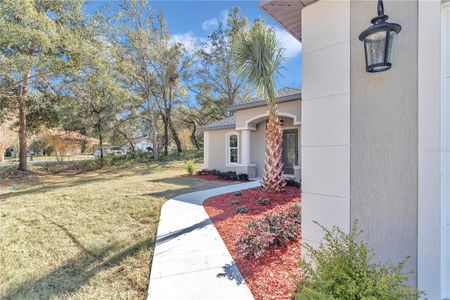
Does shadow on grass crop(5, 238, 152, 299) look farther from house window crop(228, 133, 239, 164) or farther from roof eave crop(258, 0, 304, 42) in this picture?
house window crop(228, 133, 239, 164)

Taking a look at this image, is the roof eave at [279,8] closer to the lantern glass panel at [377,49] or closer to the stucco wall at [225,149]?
the lantern glass panel at [377,49]

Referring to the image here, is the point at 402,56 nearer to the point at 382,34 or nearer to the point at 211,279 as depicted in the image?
the point at 382,34

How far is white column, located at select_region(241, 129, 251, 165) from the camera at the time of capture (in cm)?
1240

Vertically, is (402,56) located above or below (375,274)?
above

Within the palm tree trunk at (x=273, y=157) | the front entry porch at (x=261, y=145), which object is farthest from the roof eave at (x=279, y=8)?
the front entry porch at (x=261, y=145)

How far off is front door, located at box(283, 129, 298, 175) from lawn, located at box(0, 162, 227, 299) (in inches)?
270

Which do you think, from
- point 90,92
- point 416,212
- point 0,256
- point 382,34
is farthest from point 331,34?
point 90,92

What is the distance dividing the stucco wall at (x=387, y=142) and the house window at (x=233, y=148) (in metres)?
10.9

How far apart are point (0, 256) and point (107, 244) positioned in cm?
168

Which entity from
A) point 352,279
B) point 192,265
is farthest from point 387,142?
point 192,265

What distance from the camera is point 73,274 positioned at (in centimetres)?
357

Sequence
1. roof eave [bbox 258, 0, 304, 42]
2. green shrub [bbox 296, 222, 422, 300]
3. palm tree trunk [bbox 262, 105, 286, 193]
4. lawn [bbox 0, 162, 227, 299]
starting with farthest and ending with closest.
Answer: palm tree trunk [bbox 262, 105, 286, 193] < lawn [bbox 0, 162, 227, 299] < roof eave [bbox 258, 0, 304, 42] < green shrub [bbox 296, 222, 422, 300]

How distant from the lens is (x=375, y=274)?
2121 mm

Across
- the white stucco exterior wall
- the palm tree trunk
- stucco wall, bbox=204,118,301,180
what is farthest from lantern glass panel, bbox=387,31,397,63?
stucco wall, bbox=204,118,301,180
